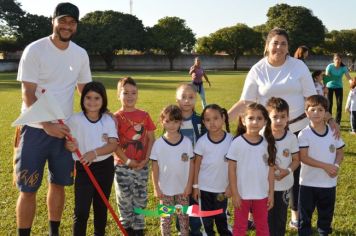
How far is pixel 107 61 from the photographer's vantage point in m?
Answer: 65.4

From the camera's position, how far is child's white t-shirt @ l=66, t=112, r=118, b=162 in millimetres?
4051

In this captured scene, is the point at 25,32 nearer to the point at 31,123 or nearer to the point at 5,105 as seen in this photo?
the point at 5,105

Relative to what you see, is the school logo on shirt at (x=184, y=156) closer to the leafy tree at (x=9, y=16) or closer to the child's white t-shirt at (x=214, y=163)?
the child's white t-shirt at (x=214, y=163)

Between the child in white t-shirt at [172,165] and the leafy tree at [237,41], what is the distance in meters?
67.6

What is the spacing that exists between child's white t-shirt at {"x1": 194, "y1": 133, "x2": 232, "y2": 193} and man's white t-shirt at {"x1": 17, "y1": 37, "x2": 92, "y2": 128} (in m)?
1.39

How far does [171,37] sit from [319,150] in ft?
224

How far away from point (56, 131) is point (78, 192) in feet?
2.02

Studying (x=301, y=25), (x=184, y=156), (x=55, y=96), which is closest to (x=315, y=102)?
(x=184, y=156)

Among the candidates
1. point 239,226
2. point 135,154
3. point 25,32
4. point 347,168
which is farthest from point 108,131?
point 25,32

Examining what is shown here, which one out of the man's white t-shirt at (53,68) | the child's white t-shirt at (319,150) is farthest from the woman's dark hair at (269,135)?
the man's white t-shirt at (53,68)

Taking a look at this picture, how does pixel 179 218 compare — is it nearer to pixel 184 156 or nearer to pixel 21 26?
pixel 184 156

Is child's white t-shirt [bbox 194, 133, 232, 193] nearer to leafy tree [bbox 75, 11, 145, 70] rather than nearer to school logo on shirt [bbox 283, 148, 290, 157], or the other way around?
school logo on shirt [bbox 283, 148, 290, 157]

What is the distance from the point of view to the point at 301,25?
71250 millimetres

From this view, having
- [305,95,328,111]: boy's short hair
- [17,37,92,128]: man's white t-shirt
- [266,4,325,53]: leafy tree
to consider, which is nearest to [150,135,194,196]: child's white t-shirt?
[17,37,92,128]: man's white t-shirt
